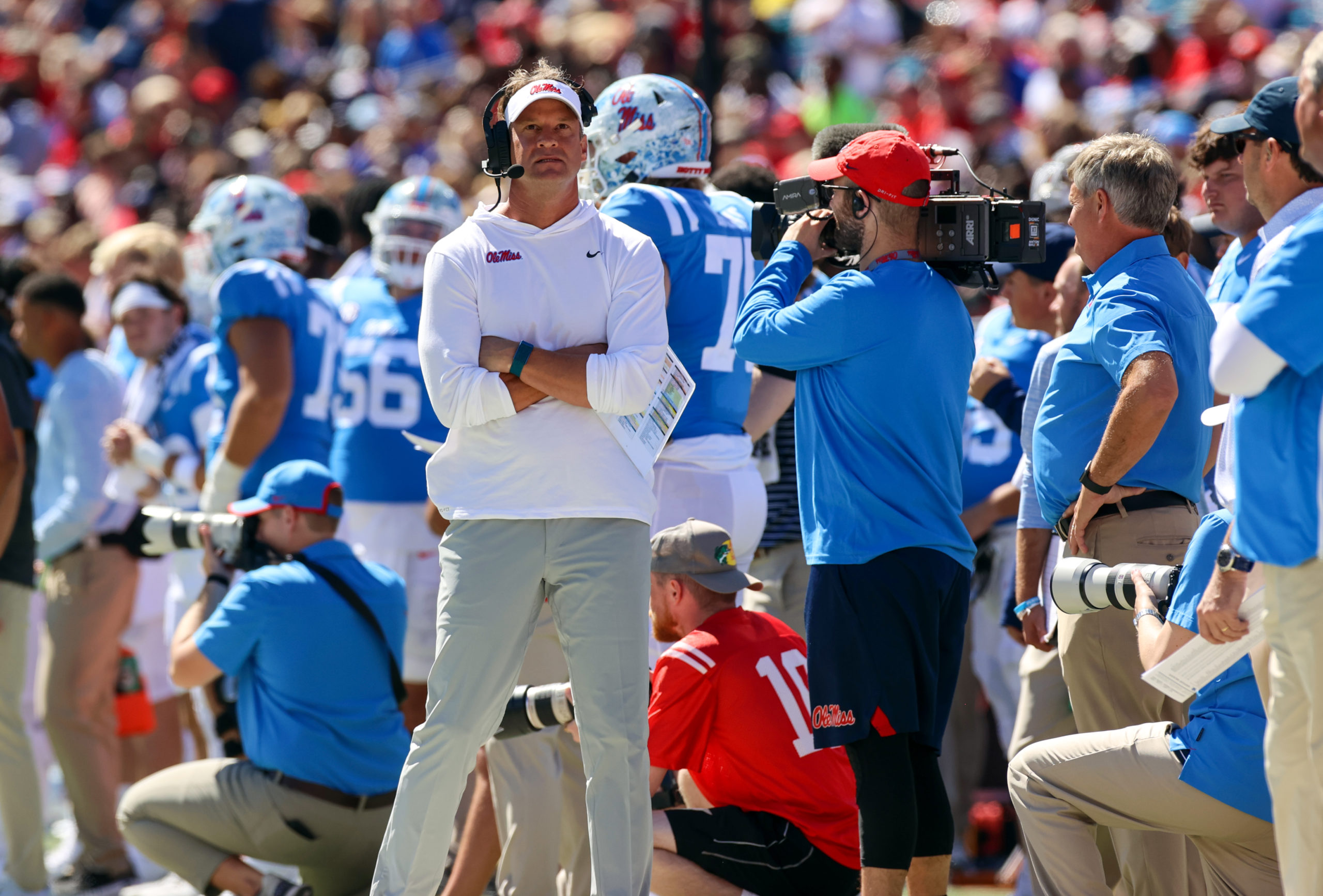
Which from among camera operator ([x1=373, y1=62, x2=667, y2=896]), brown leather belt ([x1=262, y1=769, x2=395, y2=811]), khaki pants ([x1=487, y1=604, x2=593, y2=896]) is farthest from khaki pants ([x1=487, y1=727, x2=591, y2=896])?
camera operator ([x1=373, y1=62, x2=667, y2=896])

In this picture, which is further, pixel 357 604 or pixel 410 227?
pixel 410 227

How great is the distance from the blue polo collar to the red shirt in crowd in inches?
55.4

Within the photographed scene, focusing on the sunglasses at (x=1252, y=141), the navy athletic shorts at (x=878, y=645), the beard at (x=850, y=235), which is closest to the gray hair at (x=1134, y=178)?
the sunglasses at (x=1252, y=141)

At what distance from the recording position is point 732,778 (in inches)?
183

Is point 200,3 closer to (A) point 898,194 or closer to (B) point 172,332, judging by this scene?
(B) point 172,332

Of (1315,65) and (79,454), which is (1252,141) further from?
(79,454)

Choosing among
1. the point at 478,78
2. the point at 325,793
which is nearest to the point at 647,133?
the point at 325,793

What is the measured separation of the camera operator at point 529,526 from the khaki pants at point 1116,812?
3.39 ft

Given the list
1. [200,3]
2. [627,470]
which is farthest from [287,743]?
[200,3]

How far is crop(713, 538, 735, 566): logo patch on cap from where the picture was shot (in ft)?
15.4

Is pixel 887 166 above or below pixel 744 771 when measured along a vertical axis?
above

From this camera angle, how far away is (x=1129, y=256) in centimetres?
438

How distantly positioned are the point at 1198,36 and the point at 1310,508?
9115 mm

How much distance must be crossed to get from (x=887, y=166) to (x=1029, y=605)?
1.41 metres
